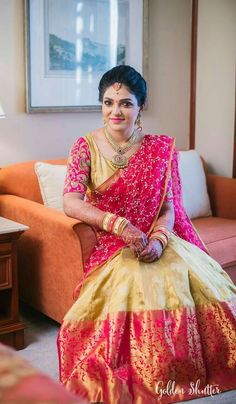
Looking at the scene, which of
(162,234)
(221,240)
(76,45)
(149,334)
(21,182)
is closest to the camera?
(149,334)

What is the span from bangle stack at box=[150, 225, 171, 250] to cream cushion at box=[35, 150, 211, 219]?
745 mm

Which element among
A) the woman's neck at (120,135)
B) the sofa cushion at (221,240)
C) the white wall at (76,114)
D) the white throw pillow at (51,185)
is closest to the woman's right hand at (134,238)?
the woman's neck at (120,135)

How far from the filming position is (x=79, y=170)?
2.40 metres

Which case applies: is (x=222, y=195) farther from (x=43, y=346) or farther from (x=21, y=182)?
(x=43, y=346)

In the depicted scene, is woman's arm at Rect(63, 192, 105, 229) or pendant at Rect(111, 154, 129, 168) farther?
pendant at Rect(111, 154, 129, 168)

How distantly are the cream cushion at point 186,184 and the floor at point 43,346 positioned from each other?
58 cm

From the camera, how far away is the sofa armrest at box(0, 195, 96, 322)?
2.40 metres

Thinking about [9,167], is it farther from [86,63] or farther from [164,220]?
[164,220]

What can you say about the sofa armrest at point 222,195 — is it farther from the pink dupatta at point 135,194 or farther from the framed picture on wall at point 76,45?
the pink dupatta at point 135,194

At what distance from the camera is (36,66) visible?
3199 millimetres

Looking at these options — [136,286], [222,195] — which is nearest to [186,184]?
[222,195]

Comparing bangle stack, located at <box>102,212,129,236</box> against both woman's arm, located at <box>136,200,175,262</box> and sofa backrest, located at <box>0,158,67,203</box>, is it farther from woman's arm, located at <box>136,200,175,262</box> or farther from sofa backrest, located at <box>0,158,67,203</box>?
sofa backrest, located at <box>0,158,67,203</box>

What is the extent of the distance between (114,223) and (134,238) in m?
0.11

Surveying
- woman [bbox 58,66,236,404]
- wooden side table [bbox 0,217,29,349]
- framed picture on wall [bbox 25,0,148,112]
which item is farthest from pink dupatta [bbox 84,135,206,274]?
framed picture on wall [bbox 25,0,148,112]
